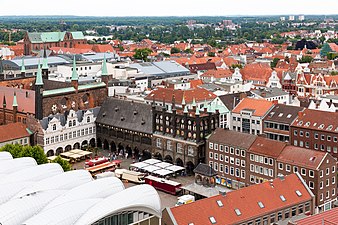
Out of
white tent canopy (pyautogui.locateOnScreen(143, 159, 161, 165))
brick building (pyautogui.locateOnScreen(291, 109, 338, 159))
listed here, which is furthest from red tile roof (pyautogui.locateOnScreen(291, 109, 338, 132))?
white tent canopy (pyautogui.locateOnScreen(143, 159, 161, 165))

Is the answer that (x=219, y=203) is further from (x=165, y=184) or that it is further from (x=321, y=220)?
(x=165, y=184)

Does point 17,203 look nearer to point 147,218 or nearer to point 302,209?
point 147,218

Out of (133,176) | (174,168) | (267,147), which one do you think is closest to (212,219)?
(267,147)

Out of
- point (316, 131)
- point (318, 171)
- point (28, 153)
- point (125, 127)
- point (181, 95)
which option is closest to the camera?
point (318, 171)

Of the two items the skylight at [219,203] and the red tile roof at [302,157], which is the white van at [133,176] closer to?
the red tile roof at [302,157]

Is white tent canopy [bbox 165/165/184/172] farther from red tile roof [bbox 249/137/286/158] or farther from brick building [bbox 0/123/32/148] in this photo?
brick building [bbox 0/123/32/148]

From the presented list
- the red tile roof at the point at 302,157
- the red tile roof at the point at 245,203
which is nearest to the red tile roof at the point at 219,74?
the red tile roof at the point at 302,157
